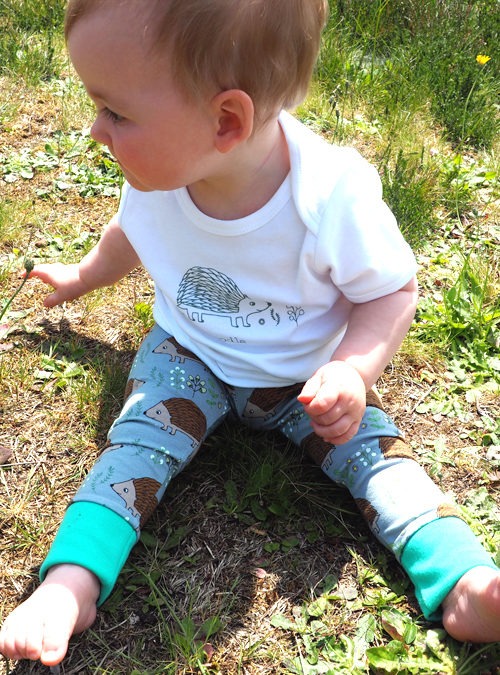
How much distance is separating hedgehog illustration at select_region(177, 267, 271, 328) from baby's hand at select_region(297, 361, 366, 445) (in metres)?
0.35

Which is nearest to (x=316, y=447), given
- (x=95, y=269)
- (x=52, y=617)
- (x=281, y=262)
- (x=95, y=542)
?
(x=281, y=262)

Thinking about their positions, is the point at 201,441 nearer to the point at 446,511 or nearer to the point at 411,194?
the point at 446,511

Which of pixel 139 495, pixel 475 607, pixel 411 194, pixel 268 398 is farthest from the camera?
pixel 411 194

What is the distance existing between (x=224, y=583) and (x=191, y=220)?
0.93 metres

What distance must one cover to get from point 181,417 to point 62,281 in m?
0.75

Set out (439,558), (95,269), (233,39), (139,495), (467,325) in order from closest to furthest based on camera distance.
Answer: (233,39) < (439,558) < (139,495) < (95,269) < (467,325)

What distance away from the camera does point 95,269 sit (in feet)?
8.43

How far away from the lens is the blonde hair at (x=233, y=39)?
5.22 feet

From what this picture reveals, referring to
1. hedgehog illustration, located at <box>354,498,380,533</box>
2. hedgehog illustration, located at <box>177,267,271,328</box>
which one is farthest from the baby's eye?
hedgehog illustration, located at <box>354,498,380,533</box>

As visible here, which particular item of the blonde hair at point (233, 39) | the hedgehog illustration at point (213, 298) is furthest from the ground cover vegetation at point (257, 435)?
the blonde hair at point (233, 39)

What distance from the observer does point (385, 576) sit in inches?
77.7

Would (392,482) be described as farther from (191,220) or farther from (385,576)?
(191,220)

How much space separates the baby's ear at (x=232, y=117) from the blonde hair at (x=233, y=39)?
0.07ft

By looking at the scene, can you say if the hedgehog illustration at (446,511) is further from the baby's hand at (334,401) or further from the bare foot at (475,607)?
the baby's hand at (334,401)
